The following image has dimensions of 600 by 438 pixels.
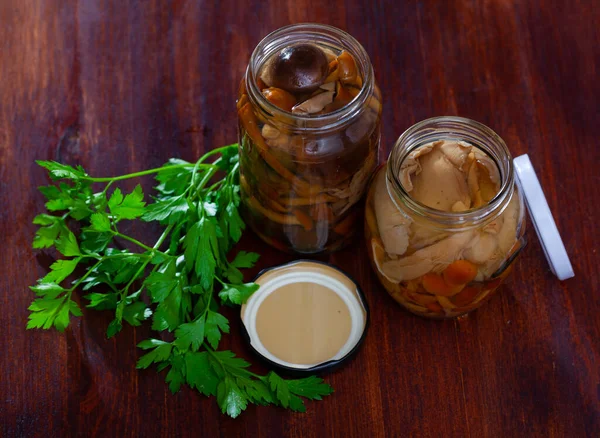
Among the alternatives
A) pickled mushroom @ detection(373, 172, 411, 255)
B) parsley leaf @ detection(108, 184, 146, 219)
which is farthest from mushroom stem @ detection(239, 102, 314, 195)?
parsley leaf @ detection(108, 184, 146, 219)

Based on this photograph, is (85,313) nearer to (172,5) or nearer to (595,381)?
(172,5)

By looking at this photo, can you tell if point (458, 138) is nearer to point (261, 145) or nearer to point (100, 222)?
point (261, 145)

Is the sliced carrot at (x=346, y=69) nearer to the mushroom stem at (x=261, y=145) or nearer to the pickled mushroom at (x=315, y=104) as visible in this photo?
the pickled mushroom at (x=315, y=104)

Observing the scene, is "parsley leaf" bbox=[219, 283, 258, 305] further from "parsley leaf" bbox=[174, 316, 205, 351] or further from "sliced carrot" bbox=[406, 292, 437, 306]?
"sliced carrot" bbox=[406, 292, 437, 306]

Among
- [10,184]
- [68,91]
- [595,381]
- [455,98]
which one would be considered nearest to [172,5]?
[68,91]

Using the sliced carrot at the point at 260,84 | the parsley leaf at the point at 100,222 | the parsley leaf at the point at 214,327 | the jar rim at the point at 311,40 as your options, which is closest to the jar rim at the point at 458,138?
the jar rim at the point at 311,40
